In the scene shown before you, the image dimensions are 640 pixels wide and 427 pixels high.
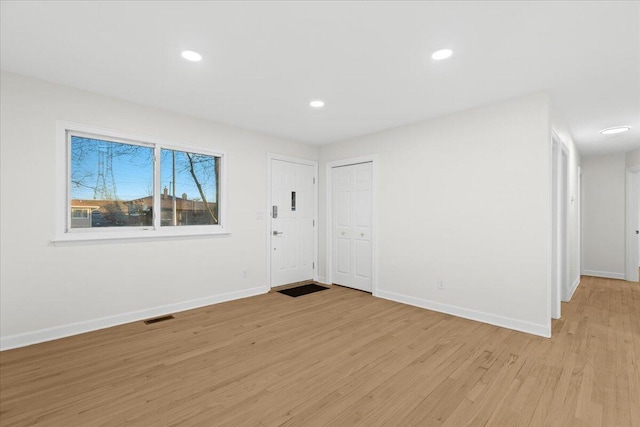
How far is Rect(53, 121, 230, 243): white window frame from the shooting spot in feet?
10.0

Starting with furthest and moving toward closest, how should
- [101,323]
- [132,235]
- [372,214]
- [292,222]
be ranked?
1. [292,222]
2. [372,214]
3. [132,235]
4. [101,323]

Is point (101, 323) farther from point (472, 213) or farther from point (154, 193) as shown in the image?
point (472, 213)

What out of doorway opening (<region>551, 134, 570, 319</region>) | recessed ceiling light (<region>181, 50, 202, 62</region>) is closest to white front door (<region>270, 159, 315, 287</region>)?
recessed ceiling light (<region>181, 50, 202, 62</region>)

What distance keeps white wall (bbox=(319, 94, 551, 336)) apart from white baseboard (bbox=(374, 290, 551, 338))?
1 centimetres

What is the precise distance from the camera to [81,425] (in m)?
1.79

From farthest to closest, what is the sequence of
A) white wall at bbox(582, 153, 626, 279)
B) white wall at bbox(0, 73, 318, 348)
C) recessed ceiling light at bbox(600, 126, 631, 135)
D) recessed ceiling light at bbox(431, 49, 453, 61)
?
white wall at bbox(582, 153, 626, 279)
recessed ceiling light at bbox(600, 126, 631, 135)
white wall at bbox(0, 73, 318, 348)
recessed ceiling light at bbox(431, 49, 453, 61)

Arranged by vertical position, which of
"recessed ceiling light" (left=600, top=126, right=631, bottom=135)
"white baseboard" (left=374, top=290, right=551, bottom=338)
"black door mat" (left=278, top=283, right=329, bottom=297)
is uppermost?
"recessed ceiling light" (left=600, top=126, right=631, bottom=135)

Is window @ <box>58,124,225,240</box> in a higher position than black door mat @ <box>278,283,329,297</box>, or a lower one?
higher

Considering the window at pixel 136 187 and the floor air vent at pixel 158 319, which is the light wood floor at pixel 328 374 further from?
the window at pixel 136 187

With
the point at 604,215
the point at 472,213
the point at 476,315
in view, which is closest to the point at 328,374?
the point at 476,315

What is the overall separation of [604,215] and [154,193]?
8139mm

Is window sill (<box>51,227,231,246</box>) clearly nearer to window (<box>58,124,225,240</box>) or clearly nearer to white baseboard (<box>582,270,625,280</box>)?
window (<box>58,124,225,240</box>)

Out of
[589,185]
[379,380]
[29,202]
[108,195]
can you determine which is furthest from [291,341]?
[589,185]

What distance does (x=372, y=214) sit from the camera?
188 inches
